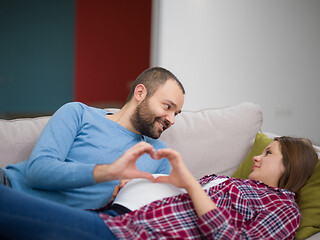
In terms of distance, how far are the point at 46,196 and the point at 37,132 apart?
381 millimetres

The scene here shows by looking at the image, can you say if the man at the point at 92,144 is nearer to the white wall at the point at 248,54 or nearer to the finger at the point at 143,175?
the finger at the point at 143,175

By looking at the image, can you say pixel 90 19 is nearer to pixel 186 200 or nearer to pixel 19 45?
pixel 19 45

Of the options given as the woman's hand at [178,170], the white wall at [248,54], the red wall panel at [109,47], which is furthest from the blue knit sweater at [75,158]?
the red wall panel at [109,47]

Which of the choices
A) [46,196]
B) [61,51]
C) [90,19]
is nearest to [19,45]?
[61,51]

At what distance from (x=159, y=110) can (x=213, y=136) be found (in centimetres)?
43

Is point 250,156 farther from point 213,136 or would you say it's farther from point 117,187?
point 117,187

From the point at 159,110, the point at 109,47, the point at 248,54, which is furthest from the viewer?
the point at 109,47

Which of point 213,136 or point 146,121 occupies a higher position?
point 146,121

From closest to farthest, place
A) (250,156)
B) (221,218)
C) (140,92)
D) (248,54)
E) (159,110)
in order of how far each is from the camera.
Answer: (221,218) < (159,110) < (140,92) < (250,156) < (248,54)

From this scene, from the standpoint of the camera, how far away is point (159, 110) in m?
1.42

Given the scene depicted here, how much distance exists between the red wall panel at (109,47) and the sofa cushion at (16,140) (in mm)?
4522

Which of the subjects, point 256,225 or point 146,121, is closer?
point 256,225

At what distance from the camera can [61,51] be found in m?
5.87

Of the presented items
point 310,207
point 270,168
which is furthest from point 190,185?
point 310,207
